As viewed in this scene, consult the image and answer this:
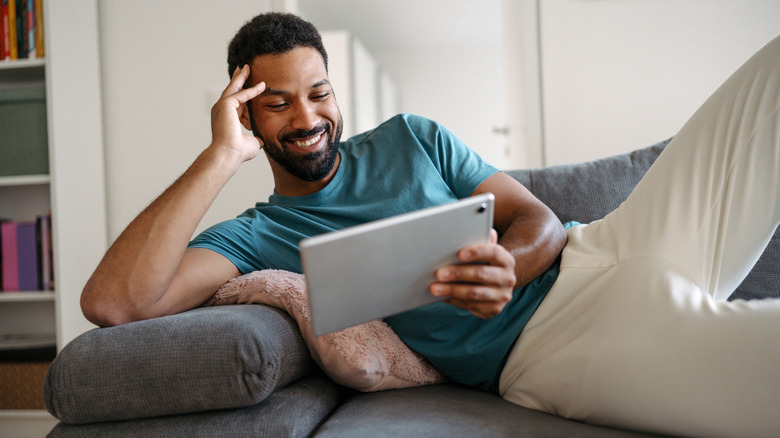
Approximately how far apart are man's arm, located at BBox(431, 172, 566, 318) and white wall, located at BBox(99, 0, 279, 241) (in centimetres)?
133

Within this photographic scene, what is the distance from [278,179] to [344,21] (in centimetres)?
463

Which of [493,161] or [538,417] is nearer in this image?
[538,417]

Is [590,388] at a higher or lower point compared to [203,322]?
lower

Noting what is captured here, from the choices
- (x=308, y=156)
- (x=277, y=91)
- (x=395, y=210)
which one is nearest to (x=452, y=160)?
(x=395, y=210)

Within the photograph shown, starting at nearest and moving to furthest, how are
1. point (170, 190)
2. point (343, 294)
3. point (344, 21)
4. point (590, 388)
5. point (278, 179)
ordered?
1. point (343, 294)
2. point (590, 388)
3. point (170, 190)
4. point (278, 179)
5. point (344, 21)

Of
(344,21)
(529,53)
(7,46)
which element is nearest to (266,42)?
(529,53)

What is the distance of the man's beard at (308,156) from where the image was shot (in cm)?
143

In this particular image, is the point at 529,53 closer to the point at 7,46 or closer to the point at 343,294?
the point at 343,294

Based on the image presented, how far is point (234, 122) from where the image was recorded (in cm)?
134

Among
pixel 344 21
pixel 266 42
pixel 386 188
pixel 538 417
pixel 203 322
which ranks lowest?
pixel 538 417

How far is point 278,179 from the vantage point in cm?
154

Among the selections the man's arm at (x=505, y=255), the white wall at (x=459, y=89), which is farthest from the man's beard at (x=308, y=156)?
the white wall at (x=459, y=89)

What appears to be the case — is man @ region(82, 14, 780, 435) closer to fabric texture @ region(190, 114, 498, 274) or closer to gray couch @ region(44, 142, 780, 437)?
fabric texture @ region(190, 114, 498, 274)

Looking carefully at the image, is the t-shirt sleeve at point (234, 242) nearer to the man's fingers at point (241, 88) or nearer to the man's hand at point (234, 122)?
the man's hand at point (234, 122)
